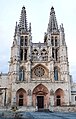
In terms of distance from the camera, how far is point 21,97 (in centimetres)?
4919

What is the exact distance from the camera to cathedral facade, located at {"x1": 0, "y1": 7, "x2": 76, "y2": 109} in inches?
1909

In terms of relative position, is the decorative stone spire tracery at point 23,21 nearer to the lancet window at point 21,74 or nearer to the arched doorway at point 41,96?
the lancet window at point 21,74

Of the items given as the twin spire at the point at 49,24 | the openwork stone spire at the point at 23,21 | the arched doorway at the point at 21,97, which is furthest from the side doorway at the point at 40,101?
the openwork stone spire at the point at 23,21

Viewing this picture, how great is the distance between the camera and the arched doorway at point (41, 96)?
49103mm

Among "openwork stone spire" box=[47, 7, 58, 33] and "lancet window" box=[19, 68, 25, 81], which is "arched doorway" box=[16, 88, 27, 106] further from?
"openwork stone spire" box=[47, 7, 58, 33]

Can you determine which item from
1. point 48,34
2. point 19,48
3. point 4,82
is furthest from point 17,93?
point 48,34

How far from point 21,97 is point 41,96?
4801 millimetres

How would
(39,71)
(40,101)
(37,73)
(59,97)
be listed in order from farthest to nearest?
1. (39,71)
2. (37,73)
3. (40,101)
4. (59,97)

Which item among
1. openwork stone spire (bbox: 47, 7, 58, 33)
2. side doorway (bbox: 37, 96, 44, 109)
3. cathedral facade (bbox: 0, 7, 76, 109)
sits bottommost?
side doorway (bbox: 37, 96, 44, 109)

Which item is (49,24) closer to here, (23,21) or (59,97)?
(23,21)

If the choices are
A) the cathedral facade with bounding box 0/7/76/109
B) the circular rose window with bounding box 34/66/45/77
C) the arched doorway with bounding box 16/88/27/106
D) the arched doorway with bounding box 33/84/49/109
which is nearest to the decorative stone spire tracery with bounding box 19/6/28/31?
the cathedral facade with bounding box 0/7/76/109

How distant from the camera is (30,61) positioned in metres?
51.2

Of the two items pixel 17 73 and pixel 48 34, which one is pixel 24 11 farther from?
pixel 17 73

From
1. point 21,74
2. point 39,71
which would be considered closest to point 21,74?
point 21,74
